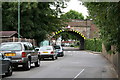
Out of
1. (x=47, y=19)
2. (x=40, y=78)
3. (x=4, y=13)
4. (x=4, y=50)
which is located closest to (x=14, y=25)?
(x=4, y=13)

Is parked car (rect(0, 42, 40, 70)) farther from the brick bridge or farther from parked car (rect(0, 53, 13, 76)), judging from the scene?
the brick bridge

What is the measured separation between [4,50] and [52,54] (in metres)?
11.7

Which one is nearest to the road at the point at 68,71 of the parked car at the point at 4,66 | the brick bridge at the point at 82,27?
the parked car at the point at 4,66

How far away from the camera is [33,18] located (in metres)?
36.8

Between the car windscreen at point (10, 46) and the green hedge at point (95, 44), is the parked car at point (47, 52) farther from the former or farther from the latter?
the green hedge at point (95, 44)

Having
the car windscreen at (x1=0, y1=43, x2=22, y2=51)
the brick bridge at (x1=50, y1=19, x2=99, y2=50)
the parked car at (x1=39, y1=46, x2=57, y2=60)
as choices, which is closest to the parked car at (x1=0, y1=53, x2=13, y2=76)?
the car windscreen at (x1=0, y1=43, x2=22, y2=51)

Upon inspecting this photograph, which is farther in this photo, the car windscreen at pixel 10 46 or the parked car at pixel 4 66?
the car windscreen at pixel 10 46

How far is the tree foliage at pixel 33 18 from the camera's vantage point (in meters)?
35.3

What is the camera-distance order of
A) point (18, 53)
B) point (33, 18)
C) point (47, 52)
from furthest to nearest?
point (33, 18)
point (47, 52)
point (18, 53)

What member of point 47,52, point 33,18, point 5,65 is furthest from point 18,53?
point 33,18

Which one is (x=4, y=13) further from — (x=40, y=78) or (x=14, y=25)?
(x=40, y=78)

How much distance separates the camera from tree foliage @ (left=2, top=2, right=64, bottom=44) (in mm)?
35312

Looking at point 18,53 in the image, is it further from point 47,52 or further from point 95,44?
point 95,44

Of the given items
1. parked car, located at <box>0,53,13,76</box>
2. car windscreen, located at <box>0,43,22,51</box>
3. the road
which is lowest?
the road
